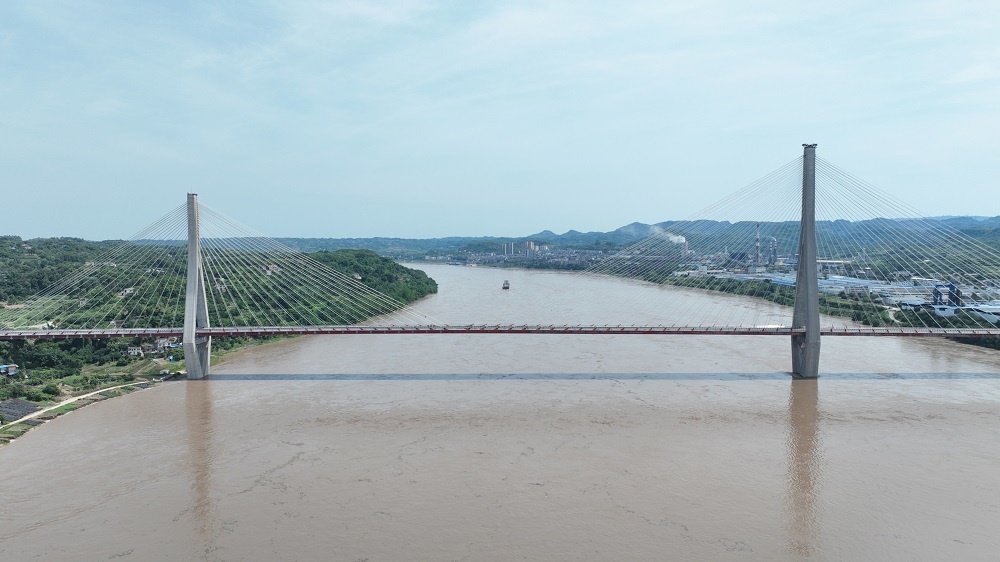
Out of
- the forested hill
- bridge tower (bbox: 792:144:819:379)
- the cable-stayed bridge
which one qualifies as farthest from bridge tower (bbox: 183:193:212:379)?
bridge tower (bbox: 792:144:819:379)

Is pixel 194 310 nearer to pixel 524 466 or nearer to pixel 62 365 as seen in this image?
pixel 62 365

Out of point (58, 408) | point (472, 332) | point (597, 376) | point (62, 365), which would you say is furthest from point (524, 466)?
point (62, 365)

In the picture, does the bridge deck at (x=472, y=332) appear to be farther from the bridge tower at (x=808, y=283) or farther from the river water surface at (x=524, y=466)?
the river water surface at (x=524, y=466)

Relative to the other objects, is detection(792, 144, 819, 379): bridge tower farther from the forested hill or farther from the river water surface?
the forested hill

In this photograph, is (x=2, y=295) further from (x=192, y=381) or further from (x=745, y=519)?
(x=745, y=519)

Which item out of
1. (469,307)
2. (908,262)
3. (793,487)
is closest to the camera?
(793,487)

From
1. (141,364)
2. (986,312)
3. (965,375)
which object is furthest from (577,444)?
(986,312)
